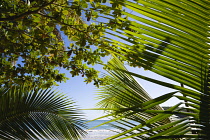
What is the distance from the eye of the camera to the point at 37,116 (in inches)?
123

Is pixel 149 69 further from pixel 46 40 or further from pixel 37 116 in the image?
pixel 46 40

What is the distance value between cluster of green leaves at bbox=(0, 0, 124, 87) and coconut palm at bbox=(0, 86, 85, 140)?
87 centimetres

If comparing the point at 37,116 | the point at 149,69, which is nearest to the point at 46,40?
the point at 37,116

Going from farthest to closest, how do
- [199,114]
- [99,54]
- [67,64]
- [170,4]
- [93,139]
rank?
[93,139]
[67,64]
[99,54]
[170,4]
[199,114]

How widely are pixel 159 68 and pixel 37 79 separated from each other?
4673 millimetres

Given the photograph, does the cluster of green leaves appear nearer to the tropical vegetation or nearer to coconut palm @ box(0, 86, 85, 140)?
the tropical vegetation

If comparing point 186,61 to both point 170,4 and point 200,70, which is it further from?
point 170,4

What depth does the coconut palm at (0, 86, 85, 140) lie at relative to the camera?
2914 millimetres

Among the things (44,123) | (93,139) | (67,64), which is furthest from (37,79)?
(93,139)

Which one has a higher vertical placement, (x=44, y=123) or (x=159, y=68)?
(x=44, y=123)

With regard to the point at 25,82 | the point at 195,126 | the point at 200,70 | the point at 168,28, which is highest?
the point at 25,82

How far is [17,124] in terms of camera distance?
9.58ft

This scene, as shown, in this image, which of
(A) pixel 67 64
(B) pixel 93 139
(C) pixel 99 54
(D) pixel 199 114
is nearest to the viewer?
(D) pixel 199 114

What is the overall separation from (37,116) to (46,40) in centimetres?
132
